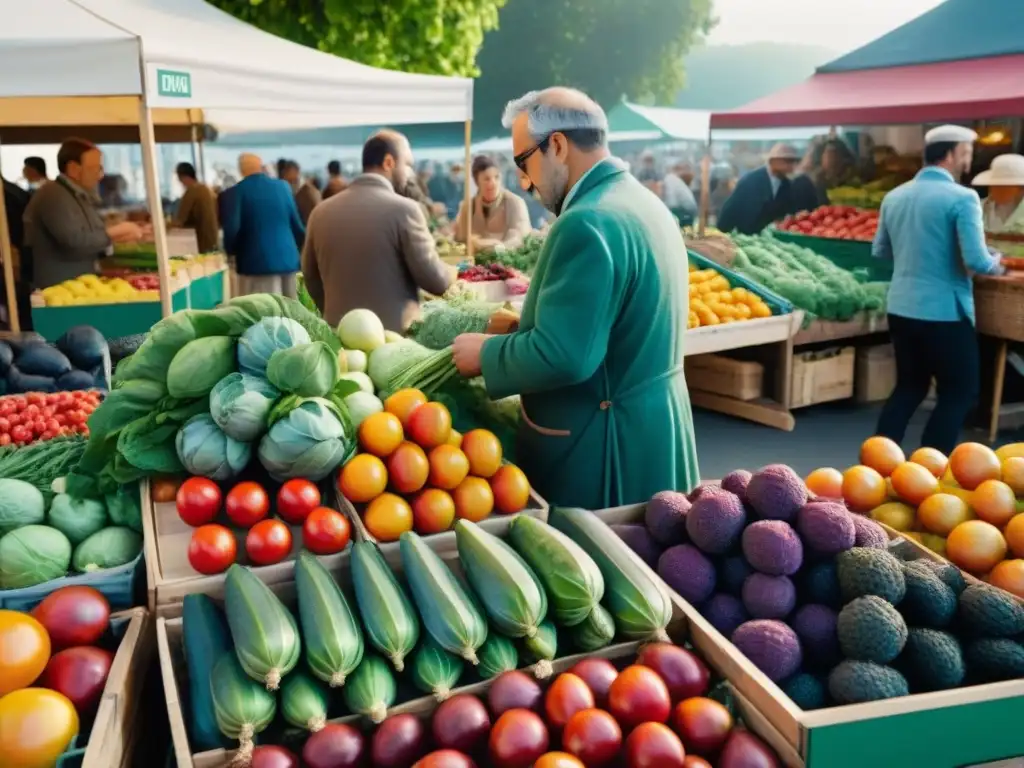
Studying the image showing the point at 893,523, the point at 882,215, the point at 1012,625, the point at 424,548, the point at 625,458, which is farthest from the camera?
the point at 882,215

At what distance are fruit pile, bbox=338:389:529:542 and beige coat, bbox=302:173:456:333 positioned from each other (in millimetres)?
2378

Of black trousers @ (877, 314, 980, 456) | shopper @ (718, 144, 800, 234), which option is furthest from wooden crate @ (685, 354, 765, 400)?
shopper @ (718, 144, 800, 234)

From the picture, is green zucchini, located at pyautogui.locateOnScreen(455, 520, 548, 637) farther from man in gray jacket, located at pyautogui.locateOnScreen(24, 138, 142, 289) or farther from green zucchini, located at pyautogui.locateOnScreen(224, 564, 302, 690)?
man in gray jacket, located at pyautogui.locateOnScreen(24, 138, 142, 289)

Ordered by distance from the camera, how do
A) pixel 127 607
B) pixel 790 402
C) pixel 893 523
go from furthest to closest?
pixel 790 402, pixel 893 523, pixel 127 607

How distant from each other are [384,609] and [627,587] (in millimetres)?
472

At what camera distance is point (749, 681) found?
1622 millimetres

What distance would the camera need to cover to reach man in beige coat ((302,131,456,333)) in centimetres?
459

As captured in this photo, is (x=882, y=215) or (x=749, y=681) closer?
(x=749, y=681)

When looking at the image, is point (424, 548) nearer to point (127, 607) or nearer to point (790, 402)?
point (127, 607)

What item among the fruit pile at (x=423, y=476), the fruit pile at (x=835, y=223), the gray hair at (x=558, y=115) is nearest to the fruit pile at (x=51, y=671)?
the fruit pile at (x=423, y=476)

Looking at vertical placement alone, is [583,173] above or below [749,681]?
above

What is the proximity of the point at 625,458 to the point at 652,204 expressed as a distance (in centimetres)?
69

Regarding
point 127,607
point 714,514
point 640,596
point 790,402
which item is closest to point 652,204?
point 714,514

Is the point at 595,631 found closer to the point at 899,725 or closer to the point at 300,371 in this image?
the point at 899,725
